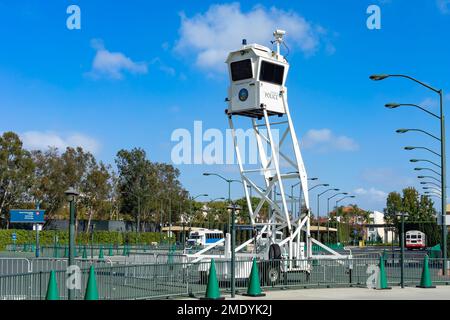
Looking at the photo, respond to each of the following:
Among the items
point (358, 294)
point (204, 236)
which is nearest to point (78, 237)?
point (204, 236)

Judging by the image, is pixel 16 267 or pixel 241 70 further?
pixel 16 267

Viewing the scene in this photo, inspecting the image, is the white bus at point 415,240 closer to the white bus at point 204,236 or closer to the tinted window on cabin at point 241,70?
the white bus at point 204,236

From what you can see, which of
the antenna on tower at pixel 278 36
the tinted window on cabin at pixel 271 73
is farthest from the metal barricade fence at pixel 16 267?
the antenna on tower at pixel 278 36

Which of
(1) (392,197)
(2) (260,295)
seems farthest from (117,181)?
(2) (260,295)

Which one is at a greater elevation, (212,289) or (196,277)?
(196,277)

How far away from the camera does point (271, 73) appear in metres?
27.4

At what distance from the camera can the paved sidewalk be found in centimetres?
2059

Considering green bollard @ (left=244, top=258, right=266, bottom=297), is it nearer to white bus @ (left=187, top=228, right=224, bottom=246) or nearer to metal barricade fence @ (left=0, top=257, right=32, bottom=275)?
metal barricade fence @ (left=0, top=257, right=32, bottom=275)

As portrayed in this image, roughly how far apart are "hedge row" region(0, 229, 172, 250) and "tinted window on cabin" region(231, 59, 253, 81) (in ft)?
151

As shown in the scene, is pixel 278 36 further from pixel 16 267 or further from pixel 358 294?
pixel 16 267

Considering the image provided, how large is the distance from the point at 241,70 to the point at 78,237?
59.3 m
